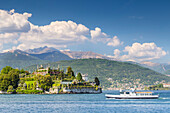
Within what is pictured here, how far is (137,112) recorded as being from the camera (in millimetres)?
93938

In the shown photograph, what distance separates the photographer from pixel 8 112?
93.4 meters

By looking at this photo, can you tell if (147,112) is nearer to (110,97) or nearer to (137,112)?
(137,112)

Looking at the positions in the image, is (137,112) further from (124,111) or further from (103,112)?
(103,112)

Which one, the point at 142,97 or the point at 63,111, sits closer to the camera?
the point at 63,111

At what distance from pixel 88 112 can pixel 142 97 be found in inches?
2468

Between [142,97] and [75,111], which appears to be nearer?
[75,111]

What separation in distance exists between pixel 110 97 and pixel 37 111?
67.7 m

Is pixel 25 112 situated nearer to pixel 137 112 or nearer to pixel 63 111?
pixel 63 111

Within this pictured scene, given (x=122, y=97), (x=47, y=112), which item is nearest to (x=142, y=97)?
(x=122, y=97)

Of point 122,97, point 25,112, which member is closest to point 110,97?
point 122,97

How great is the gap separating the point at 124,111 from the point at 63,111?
19.6 m

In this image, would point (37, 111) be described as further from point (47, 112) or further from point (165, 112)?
point (165, 112)

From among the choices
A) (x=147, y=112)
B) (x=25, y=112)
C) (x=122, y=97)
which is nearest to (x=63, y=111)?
(x=25, y=112)

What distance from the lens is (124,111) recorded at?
96750 mm
